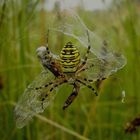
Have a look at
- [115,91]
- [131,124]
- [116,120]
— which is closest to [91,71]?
[131,124]

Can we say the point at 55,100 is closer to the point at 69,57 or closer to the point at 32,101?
the point at 32,101

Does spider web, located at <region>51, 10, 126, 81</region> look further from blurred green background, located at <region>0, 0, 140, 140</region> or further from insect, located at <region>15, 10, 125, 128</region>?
blurred green background, located at <region>0, 0, 140, 140</region>

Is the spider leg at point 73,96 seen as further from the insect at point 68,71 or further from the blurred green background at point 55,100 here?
the blurred green background at point 55,100

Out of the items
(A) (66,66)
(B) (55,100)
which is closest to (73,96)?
(A) (66,66)

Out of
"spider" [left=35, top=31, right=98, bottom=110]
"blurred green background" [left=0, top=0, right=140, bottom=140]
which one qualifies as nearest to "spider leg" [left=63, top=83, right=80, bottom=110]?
"spider" [left=35, top=31, right=98, bottom=110]

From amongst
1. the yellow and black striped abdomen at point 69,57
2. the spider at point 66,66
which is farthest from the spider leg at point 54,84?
the yellow and black striped abdomen at point 69,57

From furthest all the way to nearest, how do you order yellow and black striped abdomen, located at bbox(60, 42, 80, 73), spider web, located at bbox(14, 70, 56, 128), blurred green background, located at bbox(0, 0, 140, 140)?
1. blurred green background, located at bbox(0, 0, 140, 140)
2. spider web, located at bbox(14, 70, 56, 128)
3. yellow and black striped abdomen, located at bbox(60, 42, 80, 73)

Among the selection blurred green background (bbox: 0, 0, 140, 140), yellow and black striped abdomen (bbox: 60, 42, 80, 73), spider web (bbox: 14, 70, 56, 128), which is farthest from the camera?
blurred green background (bbox: 0, 0, 140, 140)

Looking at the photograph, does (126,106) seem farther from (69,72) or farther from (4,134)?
(69,72)
